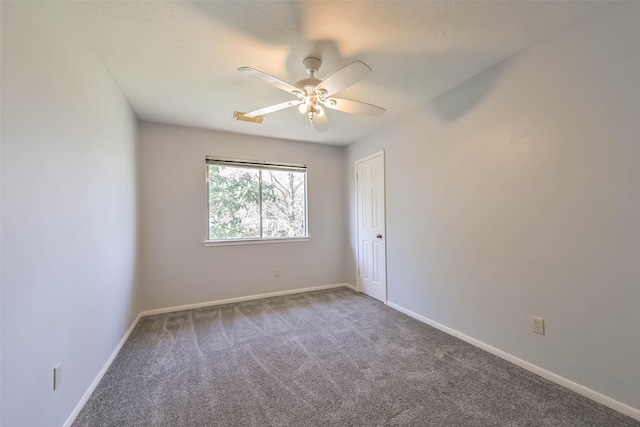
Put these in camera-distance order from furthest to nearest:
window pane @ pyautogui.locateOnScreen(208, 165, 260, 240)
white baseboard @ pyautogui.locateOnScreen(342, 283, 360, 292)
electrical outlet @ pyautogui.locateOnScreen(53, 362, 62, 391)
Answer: white baseboard @ pyautogui.locateOnScreen(342, 283, 360, 292) < window pane @ pyautogui.locateOnScreen(208, 165, 260, 240) < electrical outlet @ pyautogui.locateOnScreen(53, 362, 62, 391)

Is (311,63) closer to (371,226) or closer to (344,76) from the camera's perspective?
(344,76)

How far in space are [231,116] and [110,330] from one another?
7.89ft

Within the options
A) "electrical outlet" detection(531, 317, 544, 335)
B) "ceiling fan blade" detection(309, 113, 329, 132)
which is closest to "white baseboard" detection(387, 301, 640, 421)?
"electrical outlet" detection(531, 317, 544, 335)

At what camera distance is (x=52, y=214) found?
1365 millimetres

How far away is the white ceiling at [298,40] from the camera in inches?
61.6

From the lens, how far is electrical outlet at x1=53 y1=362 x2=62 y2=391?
1346mm

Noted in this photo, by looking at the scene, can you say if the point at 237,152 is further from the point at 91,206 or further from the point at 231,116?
the point at 91,206

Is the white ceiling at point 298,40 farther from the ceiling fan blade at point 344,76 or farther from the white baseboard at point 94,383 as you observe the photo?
the white baseboard at point 94,383

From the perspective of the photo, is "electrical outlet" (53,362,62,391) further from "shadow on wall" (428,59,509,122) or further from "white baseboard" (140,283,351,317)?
"shadow on wall" (428,59,509,122)

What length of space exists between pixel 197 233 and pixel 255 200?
3.00 ft

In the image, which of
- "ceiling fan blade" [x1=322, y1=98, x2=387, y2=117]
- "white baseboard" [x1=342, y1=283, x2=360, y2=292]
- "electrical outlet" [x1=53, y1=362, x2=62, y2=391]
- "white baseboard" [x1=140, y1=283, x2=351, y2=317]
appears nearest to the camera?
"electrical outlet" [x1=53, y1=362, x2=62, y2=391]

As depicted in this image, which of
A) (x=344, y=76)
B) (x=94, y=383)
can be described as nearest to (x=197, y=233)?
(x=94, y=383)

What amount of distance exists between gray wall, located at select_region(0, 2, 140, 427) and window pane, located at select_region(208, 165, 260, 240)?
1482 millimetres

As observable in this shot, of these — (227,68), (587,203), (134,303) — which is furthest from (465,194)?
(134,303)
